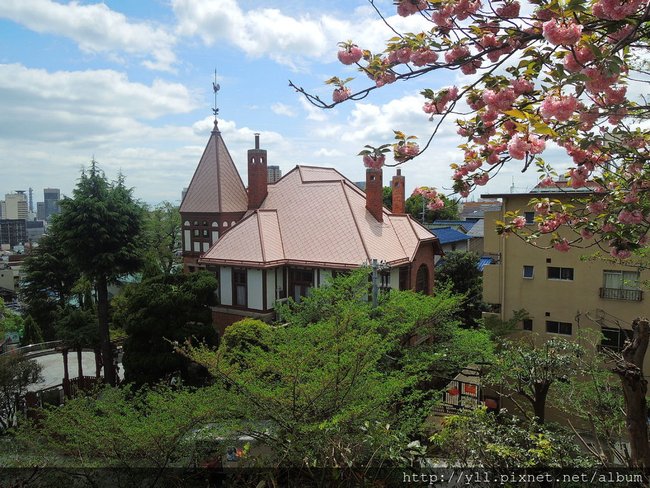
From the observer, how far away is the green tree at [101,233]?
1625 cm

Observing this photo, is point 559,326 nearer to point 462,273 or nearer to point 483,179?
point 462,273

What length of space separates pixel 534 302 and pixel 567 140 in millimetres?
13459

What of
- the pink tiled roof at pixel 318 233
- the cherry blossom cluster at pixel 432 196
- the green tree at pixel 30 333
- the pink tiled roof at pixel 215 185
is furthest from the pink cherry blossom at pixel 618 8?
the green tree at pixel 30 333

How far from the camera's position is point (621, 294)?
49.7ft

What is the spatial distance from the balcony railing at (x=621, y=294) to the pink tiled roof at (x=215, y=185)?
15.5 m

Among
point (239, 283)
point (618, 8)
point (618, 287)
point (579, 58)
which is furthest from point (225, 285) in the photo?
point (618, 8)

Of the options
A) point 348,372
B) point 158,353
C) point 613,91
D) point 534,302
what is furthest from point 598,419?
point 158,353

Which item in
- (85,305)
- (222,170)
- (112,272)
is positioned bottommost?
(85,305)

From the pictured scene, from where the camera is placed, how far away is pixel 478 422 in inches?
230

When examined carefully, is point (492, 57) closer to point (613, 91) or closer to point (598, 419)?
point (613, 91)

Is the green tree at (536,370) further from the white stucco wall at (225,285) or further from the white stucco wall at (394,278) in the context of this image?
the white stucco wall at (225,285)

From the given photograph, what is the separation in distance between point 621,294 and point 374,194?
10006mm

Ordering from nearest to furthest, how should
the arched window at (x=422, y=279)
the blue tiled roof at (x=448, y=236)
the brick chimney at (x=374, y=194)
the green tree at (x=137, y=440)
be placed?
the green tree at (x=137, y=440)
the brick chimney at (x=374, y=194)
the arched window at (x=422, y=279)
the blue tiled roof at (x=448, y=236)

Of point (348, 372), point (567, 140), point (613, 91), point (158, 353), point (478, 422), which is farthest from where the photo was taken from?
point (158, 353)
